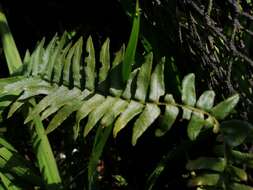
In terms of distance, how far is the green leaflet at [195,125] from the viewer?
1214mm

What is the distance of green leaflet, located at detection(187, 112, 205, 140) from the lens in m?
1.21

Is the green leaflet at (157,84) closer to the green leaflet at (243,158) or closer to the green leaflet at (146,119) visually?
the green leaflet at (146,119)

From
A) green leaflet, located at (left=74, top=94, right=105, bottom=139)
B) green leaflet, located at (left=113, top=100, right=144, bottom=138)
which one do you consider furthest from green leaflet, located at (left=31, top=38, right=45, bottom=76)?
green leaflet, located at (left=113, top=100, right=144, bottom=138)

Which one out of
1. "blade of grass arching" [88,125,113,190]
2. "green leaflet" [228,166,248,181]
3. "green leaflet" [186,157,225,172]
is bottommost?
"green leaflet" [228,166,248,181]

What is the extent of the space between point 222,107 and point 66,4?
1049 millimetres

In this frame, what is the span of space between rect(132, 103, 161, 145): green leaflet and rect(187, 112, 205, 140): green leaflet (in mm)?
88

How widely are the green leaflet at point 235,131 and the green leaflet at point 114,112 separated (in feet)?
0.84

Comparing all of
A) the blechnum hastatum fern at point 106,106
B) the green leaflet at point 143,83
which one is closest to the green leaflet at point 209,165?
the blechnum hastatum fern at point 106,106

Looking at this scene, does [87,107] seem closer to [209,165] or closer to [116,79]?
[116,79]

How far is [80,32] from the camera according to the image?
1.98m

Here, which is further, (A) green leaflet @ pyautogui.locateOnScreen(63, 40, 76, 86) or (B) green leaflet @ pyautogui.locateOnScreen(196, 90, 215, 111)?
(A) green leaflet @ pyautogui.locateOnScreen(63, 40, 76, 86)

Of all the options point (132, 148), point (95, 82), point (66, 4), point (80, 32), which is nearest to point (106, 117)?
point (95, 82)

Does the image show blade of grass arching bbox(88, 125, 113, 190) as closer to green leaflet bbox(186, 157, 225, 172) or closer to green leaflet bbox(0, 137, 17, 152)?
green leaflet bbox(186, 157, 225, 172)

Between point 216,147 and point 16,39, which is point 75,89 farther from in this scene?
point 16,39
